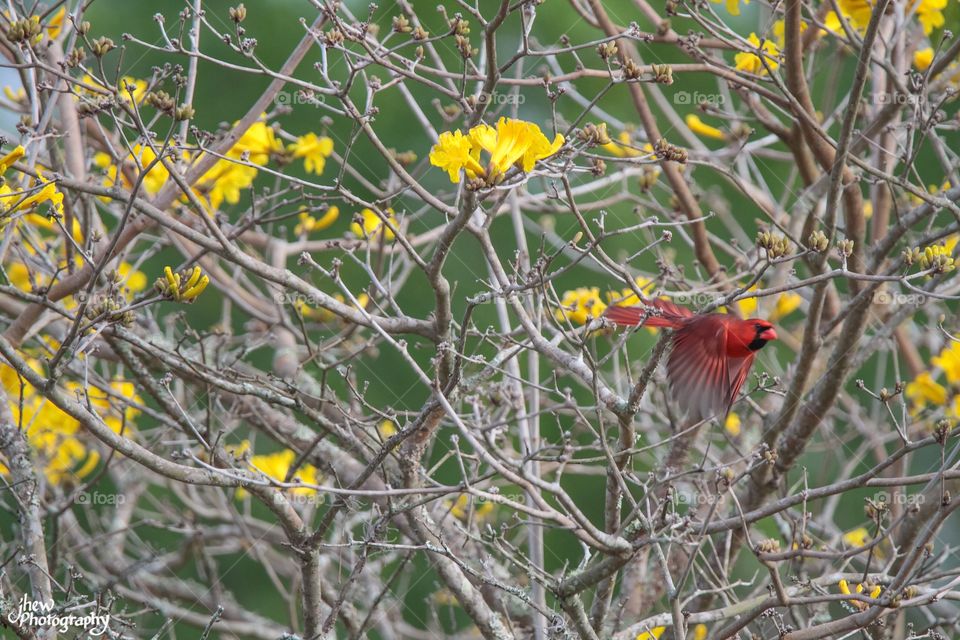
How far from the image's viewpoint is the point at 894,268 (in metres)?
2.42

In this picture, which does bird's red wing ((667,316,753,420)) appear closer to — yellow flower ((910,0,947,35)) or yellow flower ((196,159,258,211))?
yellow flower ((910,0,947,35))

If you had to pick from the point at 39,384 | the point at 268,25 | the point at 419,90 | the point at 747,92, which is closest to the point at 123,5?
the point at 268,25

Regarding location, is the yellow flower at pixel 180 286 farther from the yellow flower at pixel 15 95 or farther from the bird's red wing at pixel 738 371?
the yellow flower at pixel 15 95

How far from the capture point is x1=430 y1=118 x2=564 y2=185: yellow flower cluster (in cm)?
186

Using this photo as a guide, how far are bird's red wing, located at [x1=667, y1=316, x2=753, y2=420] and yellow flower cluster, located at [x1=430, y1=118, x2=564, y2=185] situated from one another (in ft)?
2.40

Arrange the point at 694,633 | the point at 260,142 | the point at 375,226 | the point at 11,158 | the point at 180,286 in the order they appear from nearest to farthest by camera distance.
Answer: the point at 11,158 → the point at 180,286 → the point at 694,633 → the point at 260,142 → the point at 375,226

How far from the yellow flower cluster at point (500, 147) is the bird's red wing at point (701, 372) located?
730 mm

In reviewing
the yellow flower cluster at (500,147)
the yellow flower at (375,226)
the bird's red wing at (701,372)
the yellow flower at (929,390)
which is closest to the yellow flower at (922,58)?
the yellow flower at (929,390)

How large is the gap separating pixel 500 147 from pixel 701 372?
0.91 m

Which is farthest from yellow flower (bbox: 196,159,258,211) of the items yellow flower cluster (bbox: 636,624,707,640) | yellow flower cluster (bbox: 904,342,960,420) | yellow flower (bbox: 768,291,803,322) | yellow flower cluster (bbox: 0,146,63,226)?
yellow flower cluster (bbox: 904,342,960,420)

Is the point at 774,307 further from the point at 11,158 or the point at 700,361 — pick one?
the point at 11,158

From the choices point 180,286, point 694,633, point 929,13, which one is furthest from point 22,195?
point 929,13

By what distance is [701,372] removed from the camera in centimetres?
252

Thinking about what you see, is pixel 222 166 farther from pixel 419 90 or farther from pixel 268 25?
pixel 268 25
